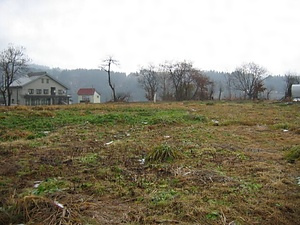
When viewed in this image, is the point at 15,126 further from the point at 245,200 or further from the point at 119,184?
the point at 245,200

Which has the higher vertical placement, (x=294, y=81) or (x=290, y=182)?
(x=294, y=81)

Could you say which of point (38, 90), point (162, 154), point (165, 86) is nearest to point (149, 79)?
point (165, 86)

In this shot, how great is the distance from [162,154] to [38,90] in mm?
50325

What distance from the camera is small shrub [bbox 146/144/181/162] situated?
5.10 metres

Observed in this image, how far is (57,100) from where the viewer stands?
5241 centimetres

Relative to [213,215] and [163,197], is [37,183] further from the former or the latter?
[213,215]

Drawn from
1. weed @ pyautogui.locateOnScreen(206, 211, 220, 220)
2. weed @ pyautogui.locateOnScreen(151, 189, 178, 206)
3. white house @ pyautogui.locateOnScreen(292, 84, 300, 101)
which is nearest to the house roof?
white house @ pyautogui.locateOnScreen(292, 84, 300, 101)

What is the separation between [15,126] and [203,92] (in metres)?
37.9

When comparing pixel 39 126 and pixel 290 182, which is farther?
pixel 39 126

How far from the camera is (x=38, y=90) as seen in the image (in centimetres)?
5041

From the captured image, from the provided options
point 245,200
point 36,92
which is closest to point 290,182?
point 245,200

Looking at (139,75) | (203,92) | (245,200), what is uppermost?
(139,75)

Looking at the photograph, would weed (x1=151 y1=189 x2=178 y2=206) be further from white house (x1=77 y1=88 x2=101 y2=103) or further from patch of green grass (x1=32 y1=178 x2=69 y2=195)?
white house (x1=77 y1=88 x2=101 y2=103)

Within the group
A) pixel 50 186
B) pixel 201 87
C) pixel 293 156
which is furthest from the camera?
pixel 201 87
